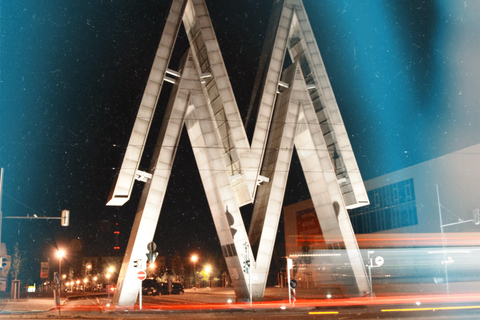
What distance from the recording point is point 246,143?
3341 centimetres

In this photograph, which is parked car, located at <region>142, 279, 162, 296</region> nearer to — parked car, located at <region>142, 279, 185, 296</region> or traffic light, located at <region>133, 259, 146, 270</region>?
parked car, located at <region>142, 279, 185, 296</region>

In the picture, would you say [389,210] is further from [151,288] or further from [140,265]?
[140,265]

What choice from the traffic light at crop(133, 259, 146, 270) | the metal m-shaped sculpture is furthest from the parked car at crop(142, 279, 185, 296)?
the traffic light at crop(133, 259, 146, 270)

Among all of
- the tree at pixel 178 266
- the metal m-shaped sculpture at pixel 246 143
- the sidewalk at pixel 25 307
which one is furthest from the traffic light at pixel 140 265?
the tree at pixel 178 266

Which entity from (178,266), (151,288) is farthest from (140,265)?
(178,266)

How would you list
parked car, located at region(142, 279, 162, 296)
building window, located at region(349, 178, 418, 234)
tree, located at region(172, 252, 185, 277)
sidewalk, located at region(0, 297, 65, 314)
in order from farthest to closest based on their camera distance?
tree, located at region(172, 252, 185, 277) → building window, located at region(349, 178, 418, 234) → parked car, located at region(142, 279, 162, 296) → sidewalk, located at region(0, 297, 65, 314)

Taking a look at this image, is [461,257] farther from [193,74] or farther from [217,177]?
[193,74]

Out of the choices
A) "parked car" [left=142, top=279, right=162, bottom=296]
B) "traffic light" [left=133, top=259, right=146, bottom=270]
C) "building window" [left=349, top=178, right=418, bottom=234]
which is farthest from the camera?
"building window" [left=349, top=178, right=418, bottom=234]

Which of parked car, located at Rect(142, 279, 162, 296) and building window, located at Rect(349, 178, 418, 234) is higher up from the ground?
building window, located at Rect(349, 178, 418, 234)

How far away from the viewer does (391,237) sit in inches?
2709

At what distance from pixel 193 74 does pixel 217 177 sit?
7413 millimetres

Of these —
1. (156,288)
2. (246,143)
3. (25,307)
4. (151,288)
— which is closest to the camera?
(246,143)

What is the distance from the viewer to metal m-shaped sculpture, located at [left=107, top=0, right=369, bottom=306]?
3181cm

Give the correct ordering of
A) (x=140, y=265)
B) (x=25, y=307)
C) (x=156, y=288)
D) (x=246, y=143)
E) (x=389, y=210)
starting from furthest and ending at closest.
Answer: (x=389, y=210)
(x=156, y=288)
(x=25, y=307)
(x=246, y=143)
(x=140, y=265)
